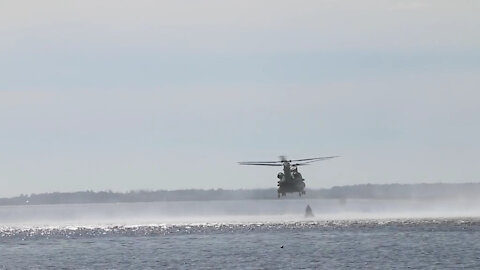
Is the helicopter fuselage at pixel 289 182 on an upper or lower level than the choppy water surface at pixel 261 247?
upper

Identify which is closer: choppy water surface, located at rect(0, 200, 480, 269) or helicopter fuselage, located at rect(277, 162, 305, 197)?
choppy water surface, located at rect(0, 200, 480, 269)

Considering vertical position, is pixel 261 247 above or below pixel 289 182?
below

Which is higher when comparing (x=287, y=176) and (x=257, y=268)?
(x=287, y=176)

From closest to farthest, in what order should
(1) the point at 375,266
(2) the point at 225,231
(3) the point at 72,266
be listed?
1. (1) the point at 375,266
2. (3) the point at 72,266
3. (2) the point at 225,231

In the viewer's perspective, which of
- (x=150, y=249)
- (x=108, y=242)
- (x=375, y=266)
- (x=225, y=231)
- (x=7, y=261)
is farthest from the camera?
(x=225, y=231)

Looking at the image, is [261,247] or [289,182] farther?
[289,182]

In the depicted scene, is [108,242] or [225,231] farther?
[225,231]

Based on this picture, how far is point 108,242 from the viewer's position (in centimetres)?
15875

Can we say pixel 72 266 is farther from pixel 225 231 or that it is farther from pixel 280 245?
pixel 225 231

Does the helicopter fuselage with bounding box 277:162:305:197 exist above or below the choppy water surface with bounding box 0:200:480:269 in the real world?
above

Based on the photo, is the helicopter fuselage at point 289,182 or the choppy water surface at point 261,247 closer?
the choppy water surface at point 261,247

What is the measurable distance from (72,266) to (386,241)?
40.2 m

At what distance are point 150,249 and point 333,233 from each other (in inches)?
1197

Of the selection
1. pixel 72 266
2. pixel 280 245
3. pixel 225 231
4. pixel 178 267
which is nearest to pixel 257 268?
pixel 178 267
